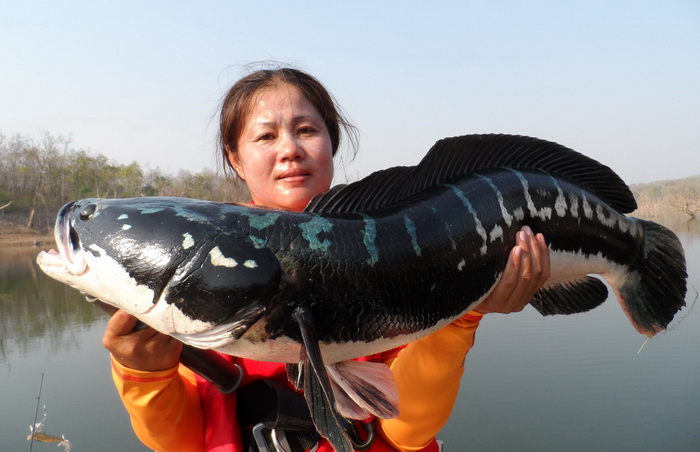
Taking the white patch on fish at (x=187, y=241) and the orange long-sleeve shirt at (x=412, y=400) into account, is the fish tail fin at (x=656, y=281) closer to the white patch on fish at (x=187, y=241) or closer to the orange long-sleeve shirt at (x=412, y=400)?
the orange long-sleeve shirt at (x=412, y=400)

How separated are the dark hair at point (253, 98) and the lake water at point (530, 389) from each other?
5.41 metres

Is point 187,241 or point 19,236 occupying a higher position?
point 187,241

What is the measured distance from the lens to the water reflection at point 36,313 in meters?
14.8

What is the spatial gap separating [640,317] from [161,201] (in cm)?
269

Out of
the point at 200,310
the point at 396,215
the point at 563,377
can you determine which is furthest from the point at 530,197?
the point at 563,377

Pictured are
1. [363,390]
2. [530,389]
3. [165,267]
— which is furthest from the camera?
[530,389]

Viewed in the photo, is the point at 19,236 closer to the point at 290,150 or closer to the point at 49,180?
the point at 49,180

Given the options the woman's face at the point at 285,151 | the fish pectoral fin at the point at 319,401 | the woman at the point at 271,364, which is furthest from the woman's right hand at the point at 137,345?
the woman's face at the point at 285,151

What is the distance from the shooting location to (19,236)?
3816 cm

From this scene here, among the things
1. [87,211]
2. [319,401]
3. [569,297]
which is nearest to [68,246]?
[87,211]

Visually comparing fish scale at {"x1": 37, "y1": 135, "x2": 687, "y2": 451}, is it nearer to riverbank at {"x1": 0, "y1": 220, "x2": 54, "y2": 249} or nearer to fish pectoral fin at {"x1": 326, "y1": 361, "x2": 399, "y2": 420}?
fish pectoral fin at {"x1": 326, "y1": 361, "x2": 399, "y2": 420}

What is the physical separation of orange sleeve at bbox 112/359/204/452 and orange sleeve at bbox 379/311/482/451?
1.04 m

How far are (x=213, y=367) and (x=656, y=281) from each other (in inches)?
99.3

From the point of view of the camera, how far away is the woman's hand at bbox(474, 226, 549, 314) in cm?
244
